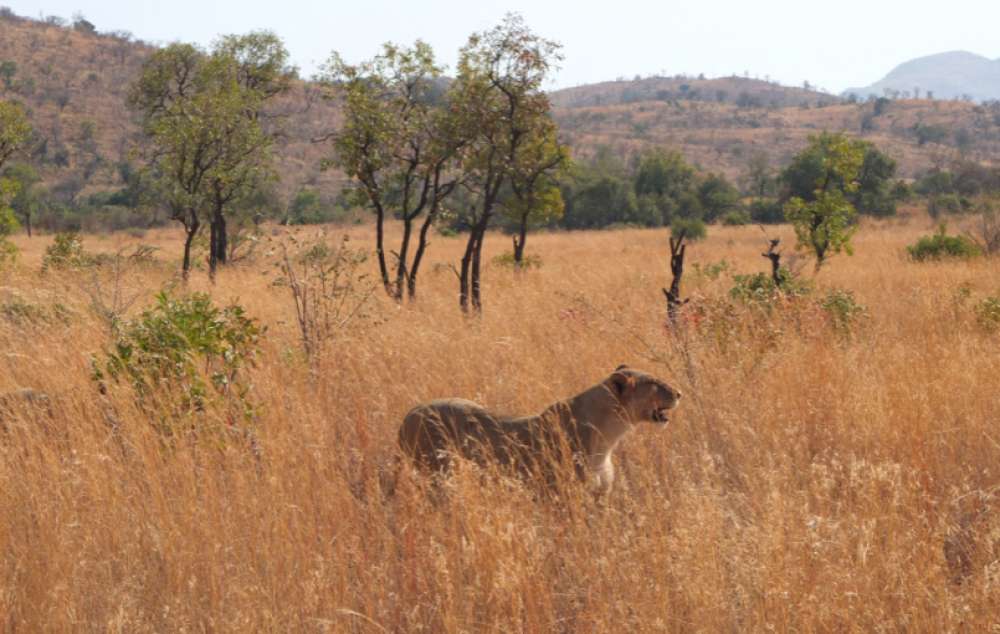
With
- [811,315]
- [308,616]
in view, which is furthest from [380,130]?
[308,616]

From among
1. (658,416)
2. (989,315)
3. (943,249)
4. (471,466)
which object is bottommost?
(471,466)

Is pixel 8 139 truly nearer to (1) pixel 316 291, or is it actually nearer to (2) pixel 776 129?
(1) pixel 316 291

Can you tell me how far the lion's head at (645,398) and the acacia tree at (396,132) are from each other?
7069 millimetres

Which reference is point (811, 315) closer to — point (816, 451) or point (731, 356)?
point (731, 356)

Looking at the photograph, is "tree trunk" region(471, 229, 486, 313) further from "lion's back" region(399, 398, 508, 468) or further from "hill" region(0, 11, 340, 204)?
"hill" region(0, 11, 340, 204)

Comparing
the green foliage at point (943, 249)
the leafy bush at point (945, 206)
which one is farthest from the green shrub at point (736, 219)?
the green foliage at point (943, 249)

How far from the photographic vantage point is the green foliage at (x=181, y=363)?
5375 millimetres

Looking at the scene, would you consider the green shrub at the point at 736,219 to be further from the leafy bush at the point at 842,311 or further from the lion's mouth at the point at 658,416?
the lion's mouth at the point at 658,416

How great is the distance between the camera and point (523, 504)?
13.5ft

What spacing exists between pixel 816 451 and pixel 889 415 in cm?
47

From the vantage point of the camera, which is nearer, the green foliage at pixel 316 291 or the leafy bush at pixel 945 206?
the green foliage at pixel 316 291

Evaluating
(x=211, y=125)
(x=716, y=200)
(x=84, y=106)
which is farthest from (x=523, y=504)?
(x=84, y=106)

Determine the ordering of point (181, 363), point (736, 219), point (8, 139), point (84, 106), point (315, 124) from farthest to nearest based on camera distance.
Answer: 1. point (315, 124)
2. point (84, 106)
3. point (736, 219)
4. point (8, 139)
5. point (181, 363)

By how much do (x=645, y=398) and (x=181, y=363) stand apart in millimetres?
2947
